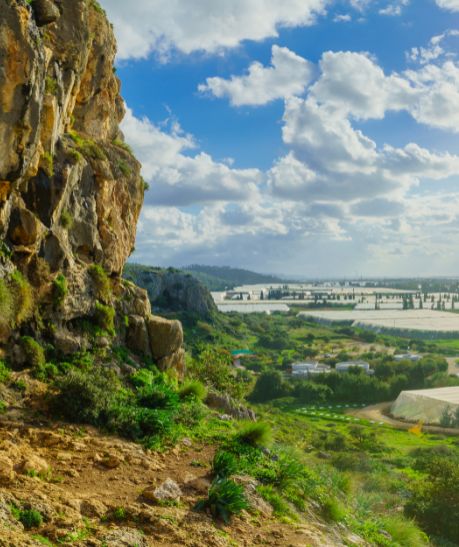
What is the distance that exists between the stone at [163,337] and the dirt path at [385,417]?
43005mm

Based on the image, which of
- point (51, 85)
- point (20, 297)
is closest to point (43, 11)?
point (51, 85)

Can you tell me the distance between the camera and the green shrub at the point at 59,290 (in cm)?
1686

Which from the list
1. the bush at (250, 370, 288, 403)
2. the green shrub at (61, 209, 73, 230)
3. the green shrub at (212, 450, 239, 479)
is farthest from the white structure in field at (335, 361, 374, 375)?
the green shrub at (212, 450, 239, 479)

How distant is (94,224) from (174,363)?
7105mm

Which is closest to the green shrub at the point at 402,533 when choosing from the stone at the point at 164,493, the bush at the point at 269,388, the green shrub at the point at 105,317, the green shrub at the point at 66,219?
the stone at the point at 164,493

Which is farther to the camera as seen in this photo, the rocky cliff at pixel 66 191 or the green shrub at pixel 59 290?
the green shrub at pixel 59 290

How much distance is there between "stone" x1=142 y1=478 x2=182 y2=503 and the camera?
8.95 meters

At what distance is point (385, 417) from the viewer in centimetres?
6181

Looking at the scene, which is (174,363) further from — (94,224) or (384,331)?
(384,331)

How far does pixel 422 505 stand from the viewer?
2359 cm

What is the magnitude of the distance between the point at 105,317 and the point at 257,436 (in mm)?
8779

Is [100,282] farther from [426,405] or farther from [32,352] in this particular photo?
[426,405]

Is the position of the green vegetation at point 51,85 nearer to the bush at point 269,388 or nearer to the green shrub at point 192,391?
the green shrub at point 192,391

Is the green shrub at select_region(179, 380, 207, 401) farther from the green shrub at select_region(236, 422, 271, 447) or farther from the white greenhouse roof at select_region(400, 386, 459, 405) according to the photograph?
the white greenhouse roof at select_region(400, 386, 459, 405)
